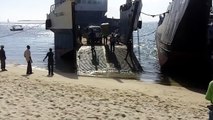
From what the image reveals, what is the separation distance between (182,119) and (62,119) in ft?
10.9

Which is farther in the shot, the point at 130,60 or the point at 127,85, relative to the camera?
the point at 130,60

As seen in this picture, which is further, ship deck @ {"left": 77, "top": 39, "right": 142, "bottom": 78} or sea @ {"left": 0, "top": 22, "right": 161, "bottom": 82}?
sea @ {"left": 0, "top": 22, "right": 161, "bottom": 82}

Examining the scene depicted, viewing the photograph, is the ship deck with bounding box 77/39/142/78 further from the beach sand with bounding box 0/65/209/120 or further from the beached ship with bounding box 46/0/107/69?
the beach sand with bounding box 0/65/209/120

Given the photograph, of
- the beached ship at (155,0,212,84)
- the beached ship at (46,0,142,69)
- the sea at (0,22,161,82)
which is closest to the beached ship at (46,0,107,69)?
the beached ship at (46,0,142,69)

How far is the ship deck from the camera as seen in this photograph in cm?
2130

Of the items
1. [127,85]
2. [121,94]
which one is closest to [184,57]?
[127,85]

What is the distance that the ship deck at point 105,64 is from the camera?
21303mm

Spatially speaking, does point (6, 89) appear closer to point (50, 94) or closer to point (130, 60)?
point (50, 94)

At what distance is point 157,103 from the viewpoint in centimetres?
1223

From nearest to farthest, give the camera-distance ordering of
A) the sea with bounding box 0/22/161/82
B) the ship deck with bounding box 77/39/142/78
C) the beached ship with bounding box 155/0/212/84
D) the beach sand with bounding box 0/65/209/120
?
the beach sand with bounding box 0/65/209/120 < the beached ship with bounding box 155/0/212/84 < the ship deck with bounding box 77/39/142/78 < the sea with bounding box 0/22/161/82

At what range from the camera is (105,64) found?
2359 centimetres

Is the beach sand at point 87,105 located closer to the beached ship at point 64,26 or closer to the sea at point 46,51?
the sea at point 46,51

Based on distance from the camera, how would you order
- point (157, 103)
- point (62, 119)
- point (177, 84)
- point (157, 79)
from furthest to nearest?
1. point (157, 79)
2. point (177, 84)
3. point (157, 103)
4. point (62, 119)

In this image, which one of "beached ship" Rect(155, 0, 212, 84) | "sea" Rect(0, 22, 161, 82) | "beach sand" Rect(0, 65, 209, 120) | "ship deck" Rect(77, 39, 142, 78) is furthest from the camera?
"sea" Rect(0, 22, 161, 82)
